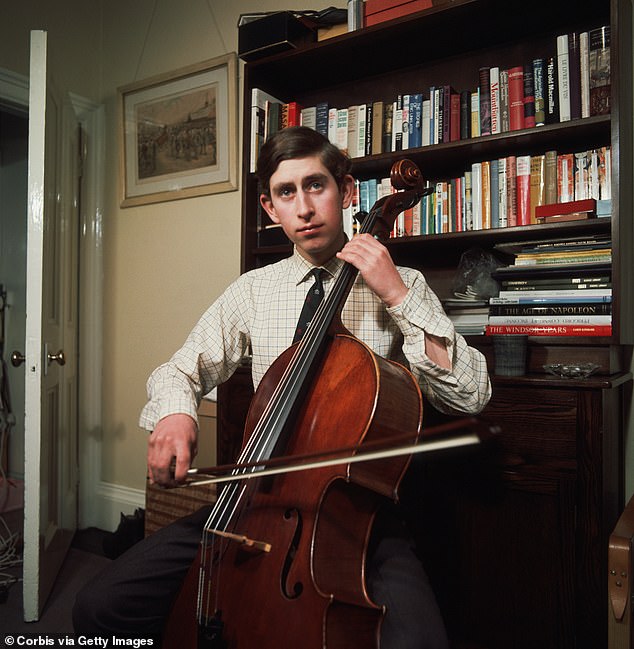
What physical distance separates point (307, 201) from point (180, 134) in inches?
60.2

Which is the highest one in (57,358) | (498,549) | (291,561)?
(57,358)

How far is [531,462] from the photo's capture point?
1.39 meters

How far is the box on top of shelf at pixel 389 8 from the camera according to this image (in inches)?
67.3

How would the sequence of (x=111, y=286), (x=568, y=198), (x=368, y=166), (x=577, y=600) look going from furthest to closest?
1. (x=111, y=286)
2. (x=368, y=166)
3. (x=568, y=198)
4. (x=577, y=600)

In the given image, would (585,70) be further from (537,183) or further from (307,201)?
(307,201)

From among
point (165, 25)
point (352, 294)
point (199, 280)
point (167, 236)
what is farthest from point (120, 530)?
point (165, 25)

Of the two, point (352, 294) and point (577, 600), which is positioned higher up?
point (352, 294)

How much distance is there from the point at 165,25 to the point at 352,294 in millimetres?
1985

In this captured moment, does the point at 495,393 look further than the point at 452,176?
No

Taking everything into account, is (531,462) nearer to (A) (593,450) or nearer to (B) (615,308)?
(A) (593,450)

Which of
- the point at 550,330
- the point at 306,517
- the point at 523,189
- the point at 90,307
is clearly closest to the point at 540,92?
the point at 523,189

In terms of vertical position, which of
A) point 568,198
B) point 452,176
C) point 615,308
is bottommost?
point 615,308

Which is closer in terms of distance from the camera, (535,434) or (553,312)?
(535,434)

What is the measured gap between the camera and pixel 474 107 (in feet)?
5.65
